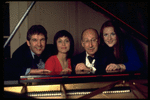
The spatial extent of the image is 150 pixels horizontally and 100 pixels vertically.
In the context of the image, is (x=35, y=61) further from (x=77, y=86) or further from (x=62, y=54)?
(x=77, y=86)

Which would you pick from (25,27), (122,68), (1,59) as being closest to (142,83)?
(122,68)

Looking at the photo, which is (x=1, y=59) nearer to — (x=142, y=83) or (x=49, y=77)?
(x=49, y=77)

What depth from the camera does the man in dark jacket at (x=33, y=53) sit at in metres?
1.85

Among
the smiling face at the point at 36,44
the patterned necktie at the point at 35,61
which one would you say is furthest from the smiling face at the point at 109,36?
the patterned necktie at the point at 35,61

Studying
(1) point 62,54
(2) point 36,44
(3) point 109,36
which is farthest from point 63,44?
(3) point 109,36

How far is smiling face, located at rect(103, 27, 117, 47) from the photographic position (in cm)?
196

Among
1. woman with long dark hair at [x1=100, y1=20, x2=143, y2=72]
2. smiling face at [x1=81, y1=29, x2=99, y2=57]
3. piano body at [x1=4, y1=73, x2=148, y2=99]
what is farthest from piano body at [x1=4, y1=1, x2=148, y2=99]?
smiling face at [x1=81, y1=29, x2=99, y2=57]

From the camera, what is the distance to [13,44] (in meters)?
1.82

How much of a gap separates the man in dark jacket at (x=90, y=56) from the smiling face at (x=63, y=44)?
17 cm

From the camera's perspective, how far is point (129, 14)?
1.65 metres

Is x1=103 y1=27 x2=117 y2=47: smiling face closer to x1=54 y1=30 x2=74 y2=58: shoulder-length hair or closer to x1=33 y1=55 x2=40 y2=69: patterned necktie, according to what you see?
x1=54 y1=30 x2=74 y2=58: shoulder-length hair

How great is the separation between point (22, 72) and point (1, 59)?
0.31 meters

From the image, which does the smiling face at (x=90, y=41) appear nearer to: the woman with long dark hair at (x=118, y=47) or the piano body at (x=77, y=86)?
the woman with long dark hair at (x=118, y=47)

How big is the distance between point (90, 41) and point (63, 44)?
1.22 feet
